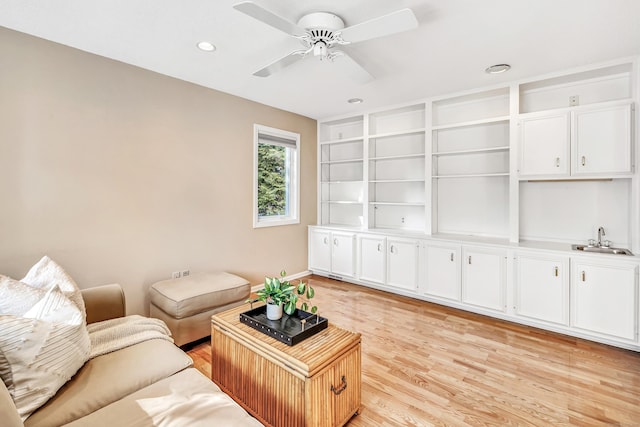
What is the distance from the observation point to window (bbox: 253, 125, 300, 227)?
13.6ft

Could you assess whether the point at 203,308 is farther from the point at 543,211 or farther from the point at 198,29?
the point at 543,211

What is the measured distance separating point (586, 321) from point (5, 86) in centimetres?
517

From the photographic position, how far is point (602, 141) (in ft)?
9.14

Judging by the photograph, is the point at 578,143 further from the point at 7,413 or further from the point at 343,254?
the point at 7,413

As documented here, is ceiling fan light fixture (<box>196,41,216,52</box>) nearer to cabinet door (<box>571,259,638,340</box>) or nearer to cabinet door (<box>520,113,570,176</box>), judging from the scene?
cabinet door (<box>520,113,570,176</box>)

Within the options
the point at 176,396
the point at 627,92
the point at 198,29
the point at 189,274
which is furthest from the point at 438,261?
the point at 198,29

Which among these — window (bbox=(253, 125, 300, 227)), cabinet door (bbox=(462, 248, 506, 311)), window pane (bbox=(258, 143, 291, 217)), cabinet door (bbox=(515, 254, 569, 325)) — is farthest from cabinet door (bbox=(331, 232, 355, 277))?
cabinet door (bbox=(515, 254, 569, 325))

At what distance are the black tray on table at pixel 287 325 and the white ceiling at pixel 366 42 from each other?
6.53 feet

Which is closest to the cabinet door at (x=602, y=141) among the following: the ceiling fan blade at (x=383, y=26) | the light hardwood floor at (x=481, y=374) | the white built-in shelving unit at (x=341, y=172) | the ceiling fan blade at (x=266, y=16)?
the light hardwood floor at (x=481, y=374)

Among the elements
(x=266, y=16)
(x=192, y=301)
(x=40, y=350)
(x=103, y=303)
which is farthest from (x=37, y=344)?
(x=266, y=16)

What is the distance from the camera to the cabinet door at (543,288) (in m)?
2.85

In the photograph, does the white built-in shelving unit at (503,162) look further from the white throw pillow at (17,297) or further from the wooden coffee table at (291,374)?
the white throw pillow at (17,297)

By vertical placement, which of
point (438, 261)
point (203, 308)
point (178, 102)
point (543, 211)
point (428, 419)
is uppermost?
point (178, 102)

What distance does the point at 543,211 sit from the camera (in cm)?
338
